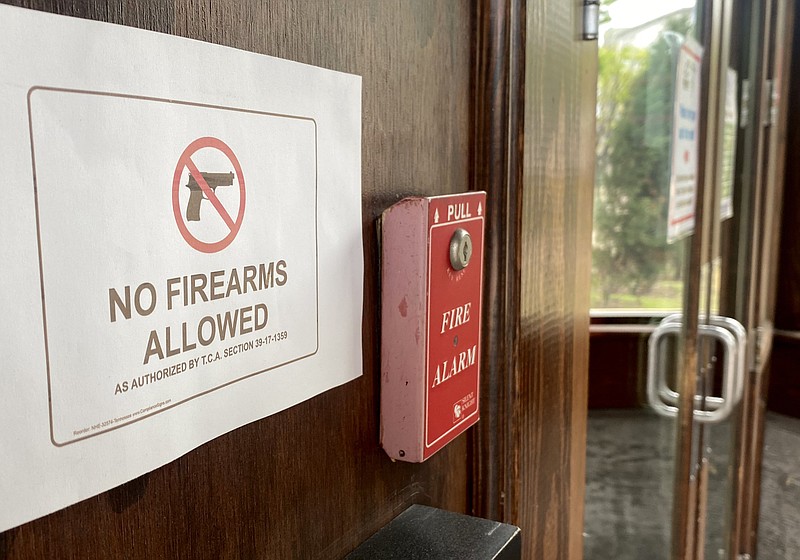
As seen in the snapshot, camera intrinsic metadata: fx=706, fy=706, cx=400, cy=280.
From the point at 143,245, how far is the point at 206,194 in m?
0.04

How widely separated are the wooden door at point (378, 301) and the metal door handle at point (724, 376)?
2.52ft

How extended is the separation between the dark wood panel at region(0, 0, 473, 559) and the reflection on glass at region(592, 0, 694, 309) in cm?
92

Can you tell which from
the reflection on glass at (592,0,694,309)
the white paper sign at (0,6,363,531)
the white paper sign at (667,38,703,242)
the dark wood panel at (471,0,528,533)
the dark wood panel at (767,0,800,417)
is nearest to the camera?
the white paper sign at (0,6,363,531)

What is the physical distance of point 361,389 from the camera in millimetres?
467

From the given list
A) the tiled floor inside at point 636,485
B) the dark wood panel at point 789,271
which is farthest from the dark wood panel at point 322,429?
the dark wood panel at point 789,271

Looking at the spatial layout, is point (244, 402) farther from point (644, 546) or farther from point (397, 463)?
point (644, 546)

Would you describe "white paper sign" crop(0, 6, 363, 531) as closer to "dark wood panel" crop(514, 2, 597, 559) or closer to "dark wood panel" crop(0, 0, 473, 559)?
"dark wood panel" crop(0, 0, 473, 559)

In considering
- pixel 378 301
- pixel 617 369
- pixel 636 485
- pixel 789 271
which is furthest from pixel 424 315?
pixel 789 271

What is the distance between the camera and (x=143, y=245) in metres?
0.29

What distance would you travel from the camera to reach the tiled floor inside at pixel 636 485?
60.6 inches

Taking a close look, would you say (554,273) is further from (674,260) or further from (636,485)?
(636,485)

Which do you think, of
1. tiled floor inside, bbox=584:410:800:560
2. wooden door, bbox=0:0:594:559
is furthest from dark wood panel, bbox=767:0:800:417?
wooden door, bbox=0:0:594:559

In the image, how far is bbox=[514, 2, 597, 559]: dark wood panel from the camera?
62 centimetres

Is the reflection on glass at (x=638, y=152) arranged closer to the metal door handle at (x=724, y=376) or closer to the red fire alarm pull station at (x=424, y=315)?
the metal door handle at (x=724, y=376)
